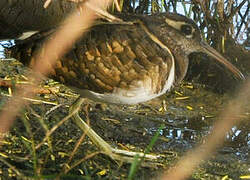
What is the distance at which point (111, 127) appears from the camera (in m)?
4.47

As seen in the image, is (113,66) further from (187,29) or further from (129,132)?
(129,132)

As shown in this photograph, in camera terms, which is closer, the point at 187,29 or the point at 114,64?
the point at 114,64

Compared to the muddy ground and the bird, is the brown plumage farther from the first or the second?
the muddy ground

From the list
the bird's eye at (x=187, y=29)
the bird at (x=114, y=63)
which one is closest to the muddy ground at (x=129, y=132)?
the bird at (x=114, y=63)

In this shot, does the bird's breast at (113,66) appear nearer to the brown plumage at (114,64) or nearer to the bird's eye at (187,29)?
the brown plumage at (114,64)

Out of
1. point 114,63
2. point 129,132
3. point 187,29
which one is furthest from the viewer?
point 129,132

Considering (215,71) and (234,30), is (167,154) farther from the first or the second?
(234,30)

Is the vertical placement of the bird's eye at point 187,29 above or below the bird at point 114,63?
above

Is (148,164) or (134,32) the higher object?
(134,32)

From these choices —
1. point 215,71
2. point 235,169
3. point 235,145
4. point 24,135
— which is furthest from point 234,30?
point 24,135

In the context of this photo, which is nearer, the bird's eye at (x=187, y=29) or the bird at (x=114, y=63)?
the bird at (x=114, y=63)

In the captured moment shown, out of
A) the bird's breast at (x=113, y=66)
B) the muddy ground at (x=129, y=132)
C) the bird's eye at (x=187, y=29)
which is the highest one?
the bird's eye at (x=187, y=29)

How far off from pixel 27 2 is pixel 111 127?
115 centimetres

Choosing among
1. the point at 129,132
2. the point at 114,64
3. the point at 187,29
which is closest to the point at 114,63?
the point at 114,64
